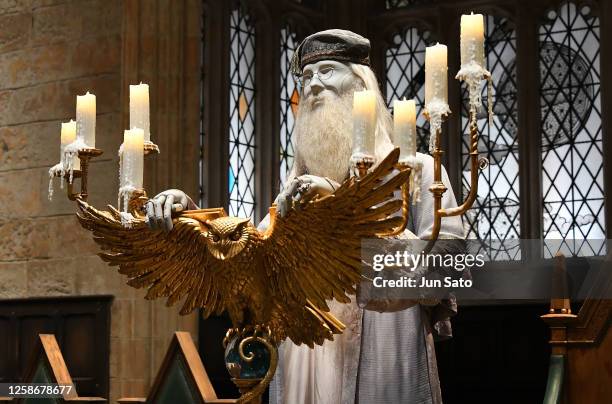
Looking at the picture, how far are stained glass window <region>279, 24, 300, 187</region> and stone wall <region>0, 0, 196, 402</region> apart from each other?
8.55ft

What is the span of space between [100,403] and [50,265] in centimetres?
381

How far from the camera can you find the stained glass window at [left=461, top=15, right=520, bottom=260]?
1041cm

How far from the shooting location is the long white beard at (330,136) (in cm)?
341

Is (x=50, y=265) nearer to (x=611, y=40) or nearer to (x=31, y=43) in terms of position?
(x=31, y=43)

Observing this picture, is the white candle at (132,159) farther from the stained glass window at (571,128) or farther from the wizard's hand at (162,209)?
the stained glass window at (571,128)

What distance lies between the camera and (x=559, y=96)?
10.5m

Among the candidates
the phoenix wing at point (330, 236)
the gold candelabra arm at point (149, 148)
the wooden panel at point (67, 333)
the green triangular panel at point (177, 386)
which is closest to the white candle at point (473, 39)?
the phoenix wing at point (330, 236)

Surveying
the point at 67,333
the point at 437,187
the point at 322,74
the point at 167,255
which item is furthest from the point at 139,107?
the point at 67,333

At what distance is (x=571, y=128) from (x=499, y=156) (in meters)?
0.70

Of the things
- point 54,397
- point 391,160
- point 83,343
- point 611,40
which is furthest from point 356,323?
point 611,40

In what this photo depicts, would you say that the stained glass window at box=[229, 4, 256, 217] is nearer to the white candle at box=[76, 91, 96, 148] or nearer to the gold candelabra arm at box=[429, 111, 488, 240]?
the white candle at box=[76, 91, 96, 148]

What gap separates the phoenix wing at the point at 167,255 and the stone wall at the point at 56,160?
4.59 m

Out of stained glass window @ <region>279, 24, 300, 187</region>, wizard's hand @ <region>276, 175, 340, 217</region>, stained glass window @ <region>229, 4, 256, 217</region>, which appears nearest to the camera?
wizard's hand @ <region>276, 175, 340, 217</region>

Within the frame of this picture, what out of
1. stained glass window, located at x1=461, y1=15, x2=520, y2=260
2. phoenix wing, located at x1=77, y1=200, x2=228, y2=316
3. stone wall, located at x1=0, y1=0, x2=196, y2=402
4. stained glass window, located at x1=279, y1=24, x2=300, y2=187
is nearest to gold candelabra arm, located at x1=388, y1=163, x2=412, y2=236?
phoenix wing, located at x1=77, y1=200, x2=228, y2=316
